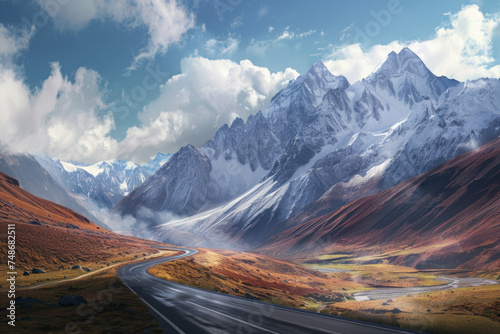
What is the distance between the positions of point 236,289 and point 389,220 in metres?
167

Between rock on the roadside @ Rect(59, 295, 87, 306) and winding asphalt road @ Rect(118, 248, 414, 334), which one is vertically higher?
rock on the roadside @ Rect(59, 295, 87, 306)

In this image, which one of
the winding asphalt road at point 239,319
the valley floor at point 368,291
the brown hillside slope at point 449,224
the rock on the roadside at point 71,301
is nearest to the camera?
the winding asphalt road at point 239,319

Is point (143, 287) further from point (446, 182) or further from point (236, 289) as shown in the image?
point (446, 182)

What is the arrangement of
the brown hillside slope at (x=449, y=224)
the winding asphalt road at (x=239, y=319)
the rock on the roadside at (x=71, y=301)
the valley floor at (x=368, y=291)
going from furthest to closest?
the brown hillside slope at (x=449, y=224), the rock on the roadside at (x=71, y=301), the valley floor at (x=368, y=291), the winding asphalt road at (x=239, y=319)

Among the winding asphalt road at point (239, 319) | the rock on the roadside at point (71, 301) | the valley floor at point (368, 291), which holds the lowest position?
the valley floor at point (368, 291)

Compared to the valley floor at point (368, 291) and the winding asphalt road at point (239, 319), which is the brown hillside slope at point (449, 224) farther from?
the winding asphalt road at point (239, 319)

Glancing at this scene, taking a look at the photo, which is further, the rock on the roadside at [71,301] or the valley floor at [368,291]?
the rock on the roadside at [71,301]

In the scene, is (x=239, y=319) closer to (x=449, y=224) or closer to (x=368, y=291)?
(x=368, y=291)

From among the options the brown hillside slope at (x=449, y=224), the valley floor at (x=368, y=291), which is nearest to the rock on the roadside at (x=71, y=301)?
the valley floor at (x=368, y=291)

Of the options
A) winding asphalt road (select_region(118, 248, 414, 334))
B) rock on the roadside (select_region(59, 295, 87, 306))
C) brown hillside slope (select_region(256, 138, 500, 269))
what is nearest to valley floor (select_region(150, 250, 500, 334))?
winding asphalt road (select_region(118, 248, 414, 334))

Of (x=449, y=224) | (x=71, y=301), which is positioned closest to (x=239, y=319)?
(x=71, y=301)

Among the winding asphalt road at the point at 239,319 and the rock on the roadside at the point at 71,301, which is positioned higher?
the rock on the roadside at the point at 71,301

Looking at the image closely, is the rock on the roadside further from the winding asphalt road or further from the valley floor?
the valley floor

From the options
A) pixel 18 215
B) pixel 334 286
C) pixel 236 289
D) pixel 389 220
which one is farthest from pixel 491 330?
pixel 389 220
